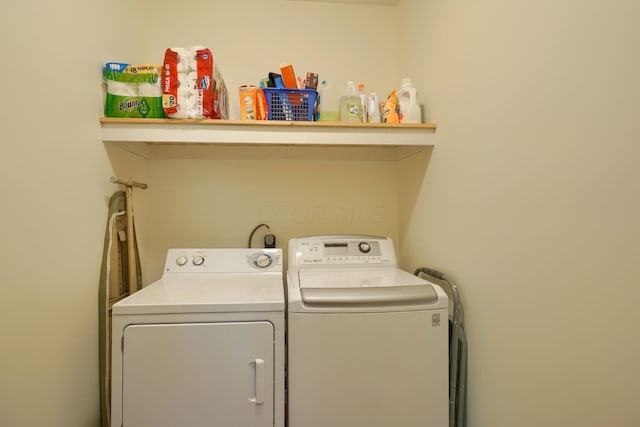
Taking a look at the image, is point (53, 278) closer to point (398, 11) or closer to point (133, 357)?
point (133, 357)

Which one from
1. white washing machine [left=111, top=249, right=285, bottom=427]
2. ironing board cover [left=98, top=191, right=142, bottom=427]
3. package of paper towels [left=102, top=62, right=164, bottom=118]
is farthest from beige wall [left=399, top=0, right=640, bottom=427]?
ironing board cover [left=98, top=191, right=142, bottom=427]

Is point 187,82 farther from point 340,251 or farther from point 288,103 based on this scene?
point 340,251

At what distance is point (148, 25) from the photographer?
188 centimetres

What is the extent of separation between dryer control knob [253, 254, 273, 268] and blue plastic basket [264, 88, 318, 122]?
725 mm

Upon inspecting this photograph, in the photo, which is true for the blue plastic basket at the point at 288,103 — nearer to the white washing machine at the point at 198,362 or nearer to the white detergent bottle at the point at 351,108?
the white detergent bottle at the point at 351,108

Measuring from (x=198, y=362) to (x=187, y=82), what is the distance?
1177 millimetres

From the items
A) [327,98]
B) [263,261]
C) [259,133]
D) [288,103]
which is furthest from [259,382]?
[327,98]

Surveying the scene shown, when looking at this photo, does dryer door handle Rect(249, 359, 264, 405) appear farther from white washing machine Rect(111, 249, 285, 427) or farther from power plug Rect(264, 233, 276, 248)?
power plug Rect(264, 233, 276, 248)

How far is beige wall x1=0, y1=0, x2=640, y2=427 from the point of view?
28.6 inches

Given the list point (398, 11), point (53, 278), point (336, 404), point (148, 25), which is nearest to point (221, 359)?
point (336, 404)

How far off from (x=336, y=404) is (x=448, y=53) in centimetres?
156

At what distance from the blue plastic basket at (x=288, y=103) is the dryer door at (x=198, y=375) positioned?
39.1 inches

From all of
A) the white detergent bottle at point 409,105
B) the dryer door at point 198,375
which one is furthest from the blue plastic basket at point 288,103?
the dryer door at point 198,375

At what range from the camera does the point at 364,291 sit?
3.82 ft
